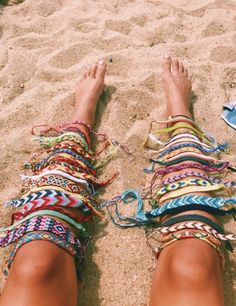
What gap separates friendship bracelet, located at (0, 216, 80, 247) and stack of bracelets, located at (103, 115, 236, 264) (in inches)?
11.4

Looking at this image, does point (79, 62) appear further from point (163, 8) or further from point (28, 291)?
point (28, 291)

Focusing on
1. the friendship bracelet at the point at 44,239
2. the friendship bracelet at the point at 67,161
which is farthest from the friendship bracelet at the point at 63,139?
the friendship bracelet at the point at 44,239

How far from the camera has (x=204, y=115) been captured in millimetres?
2156

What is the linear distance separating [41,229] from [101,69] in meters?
1.31

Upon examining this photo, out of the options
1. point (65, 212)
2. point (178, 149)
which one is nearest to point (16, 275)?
point (65, 212)

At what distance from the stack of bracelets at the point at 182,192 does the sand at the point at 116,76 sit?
7cm

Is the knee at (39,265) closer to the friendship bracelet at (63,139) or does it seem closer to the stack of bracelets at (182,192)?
the stack of bracelets at (182,192)

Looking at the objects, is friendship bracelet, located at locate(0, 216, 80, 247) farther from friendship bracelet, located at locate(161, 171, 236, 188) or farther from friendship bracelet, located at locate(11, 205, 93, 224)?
friendship bracelet, located at locate(161, 171, 236, 188)

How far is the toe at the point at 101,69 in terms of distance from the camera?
93.5 inches

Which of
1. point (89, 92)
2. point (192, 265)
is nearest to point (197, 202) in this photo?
point (192, 265)

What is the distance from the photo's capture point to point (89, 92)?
225 cm

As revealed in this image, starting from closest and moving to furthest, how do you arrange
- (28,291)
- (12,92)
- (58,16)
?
(28,291) < (12,92) < (58,16)

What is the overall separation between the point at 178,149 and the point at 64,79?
952 mm

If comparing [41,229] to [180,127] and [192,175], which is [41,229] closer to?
[192,175]
